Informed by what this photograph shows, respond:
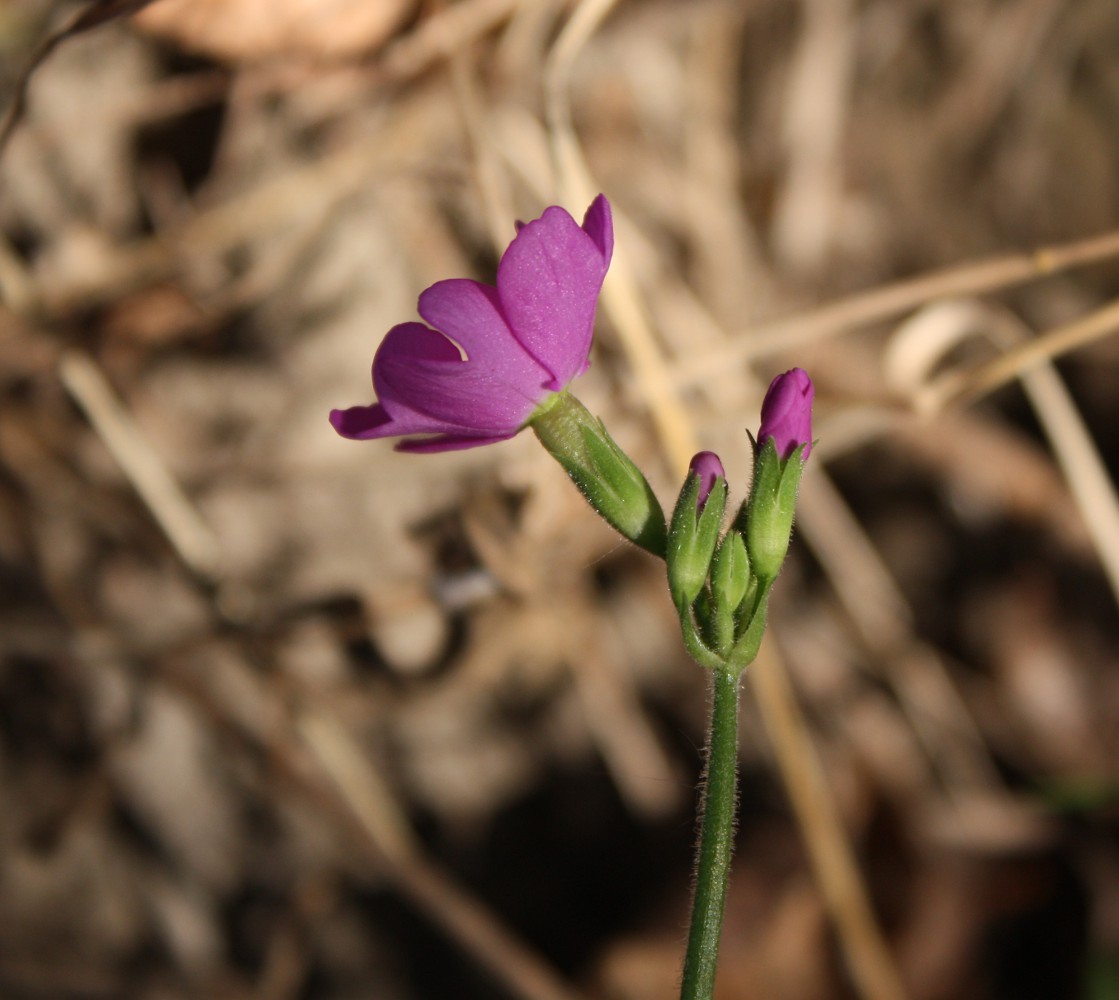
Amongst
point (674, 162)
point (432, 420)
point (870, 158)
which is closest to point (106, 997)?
point (432, 420)

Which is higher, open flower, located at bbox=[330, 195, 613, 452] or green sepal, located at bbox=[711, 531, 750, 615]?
open flower, located at bbox=[330, 195, 613, 452]

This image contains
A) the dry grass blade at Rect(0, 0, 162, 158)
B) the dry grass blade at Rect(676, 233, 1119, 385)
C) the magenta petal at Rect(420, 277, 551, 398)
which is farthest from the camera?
the dry grass blade at Rect(676, 233, 1119, 385)

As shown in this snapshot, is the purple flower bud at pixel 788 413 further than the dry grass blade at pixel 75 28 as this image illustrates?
No

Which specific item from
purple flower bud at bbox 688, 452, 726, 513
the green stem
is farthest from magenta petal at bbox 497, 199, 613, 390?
the green stem

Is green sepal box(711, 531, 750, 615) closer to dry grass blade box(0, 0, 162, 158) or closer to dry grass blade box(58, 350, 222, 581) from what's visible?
dry grass blade box(0, 0, 162, 158)

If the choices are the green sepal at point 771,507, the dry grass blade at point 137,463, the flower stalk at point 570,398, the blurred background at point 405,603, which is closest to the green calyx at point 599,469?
the flower stalk at point 570,398

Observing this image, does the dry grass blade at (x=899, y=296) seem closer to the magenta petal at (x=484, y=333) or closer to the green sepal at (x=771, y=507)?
the green sepal at (x=771, y=507)

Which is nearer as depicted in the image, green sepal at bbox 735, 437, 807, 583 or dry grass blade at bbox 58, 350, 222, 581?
green sepal at bbox 735, 437, 807, 583
